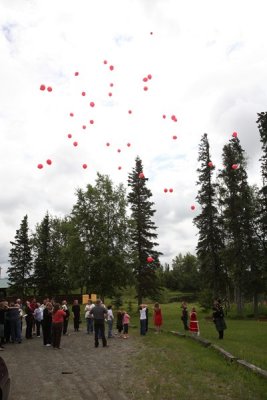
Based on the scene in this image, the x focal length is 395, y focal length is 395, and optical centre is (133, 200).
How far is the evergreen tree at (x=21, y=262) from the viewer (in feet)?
205

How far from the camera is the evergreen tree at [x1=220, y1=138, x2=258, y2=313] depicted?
38.8 meters

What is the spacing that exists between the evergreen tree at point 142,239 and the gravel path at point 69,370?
26516mm

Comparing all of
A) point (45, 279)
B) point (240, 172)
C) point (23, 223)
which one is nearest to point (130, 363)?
point (240, 172)

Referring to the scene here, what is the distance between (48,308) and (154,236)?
3112 cm

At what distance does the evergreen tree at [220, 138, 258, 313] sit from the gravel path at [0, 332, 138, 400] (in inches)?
967

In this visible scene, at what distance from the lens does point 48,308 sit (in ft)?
54.5

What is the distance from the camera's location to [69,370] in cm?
1061

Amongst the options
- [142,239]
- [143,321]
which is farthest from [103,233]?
[143,321]

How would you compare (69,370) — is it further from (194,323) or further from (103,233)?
(103,233)

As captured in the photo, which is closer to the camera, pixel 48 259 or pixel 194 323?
pixel 194 323

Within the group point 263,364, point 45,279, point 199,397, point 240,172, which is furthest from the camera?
point 45,279

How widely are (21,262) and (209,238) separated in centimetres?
3520

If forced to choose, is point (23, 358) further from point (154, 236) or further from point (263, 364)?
point (154, 236)

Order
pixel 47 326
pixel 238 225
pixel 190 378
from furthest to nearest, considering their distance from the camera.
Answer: pixel 238 225
pixel 47 326
pixel 190 378
